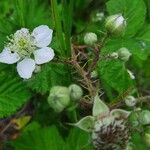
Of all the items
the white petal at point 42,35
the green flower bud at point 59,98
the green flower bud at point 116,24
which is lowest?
the green flower bud at point 59,98

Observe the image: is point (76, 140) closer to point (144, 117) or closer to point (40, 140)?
point (40, 140)

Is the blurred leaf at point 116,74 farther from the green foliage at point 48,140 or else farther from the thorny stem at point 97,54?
the green foliage at point 48,140

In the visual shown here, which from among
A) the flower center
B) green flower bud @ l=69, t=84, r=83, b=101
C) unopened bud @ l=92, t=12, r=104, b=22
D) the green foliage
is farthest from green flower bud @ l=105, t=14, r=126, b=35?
unopened bud @ l=92, t=12, r=104, b=22

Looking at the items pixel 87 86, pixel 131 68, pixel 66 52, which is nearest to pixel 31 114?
pixel 131 68

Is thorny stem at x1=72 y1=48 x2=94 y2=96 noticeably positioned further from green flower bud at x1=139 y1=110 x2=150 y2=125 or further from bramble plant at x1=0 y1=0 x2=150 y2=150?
green flower bud at x1=139 y1=110 x2=150 y2=125

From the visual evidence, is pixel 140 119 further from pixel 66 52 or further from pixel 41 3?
pixel 41 3

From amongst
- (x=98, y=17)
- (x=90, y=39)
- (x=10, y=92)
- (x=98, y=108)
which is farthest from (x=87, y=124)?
(x=98, y=17)

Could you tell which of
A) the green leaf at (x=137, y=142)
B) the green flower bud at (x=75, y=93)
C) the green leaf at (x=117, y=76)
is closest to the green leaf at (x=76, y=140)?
the green leaf at (x=137, y=142)
